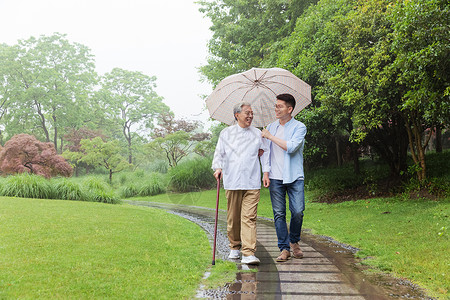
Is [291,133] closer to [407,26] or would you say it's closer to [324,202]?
[407,26]

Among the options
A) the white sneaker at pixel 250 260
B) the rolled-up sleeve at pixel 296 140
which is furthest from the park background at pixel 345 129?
the rolled-up sleeve at pixel 296 140

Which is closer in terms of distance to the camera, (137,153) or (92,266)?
(92,266)

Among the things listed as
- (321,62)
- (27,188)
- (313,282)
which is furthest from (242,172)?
(27,188)

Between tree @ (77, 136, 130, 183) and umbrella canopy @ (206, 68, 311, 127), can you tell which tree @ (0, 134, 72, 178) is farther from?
umbrella canopy @ (206, 68, 311, 127)

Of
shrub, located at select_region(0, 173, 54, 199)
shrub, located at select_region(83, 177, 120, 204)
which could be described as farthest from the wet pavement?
shrub, located at select_region(0, 173, 54, 199)

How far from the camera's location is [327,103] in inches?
386

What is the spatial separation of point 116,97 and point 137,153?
713 centimetres

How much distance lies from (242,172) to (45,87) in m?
34.2

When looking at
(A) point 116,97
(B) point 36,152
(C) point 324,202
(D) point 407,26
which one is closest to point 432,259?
(D) point 407,26

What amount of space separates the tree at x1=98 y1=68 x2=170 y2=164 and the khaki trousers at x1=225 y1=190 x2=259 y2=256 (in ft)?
114

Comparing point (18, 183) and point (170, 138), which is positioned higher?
point (170, 138)

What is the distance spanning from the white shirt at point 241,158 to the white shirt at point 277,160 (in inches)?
2.7

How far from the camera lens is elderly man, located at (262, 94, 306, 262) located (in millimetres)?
4055

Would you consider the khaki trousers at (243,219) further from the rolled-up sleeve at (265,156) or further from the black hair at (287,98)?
the black hair at (287,98)
